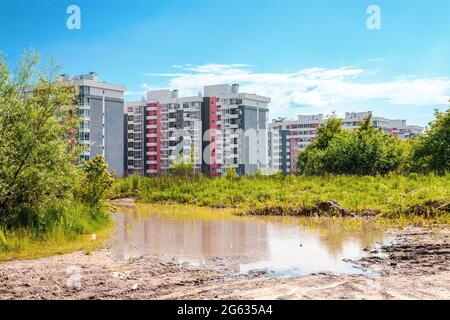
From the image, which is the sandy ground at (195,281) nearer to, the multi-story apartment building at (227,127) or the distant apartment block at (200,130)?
the distant apartment block at (200,130)

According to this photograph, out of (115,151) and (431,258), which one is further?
(115,151)

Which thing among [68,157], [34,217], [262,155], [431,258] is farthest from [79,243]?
[262,155]

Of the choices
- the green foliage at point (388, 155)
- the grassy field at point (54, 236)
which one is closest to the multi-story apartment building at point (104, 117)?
the green foliage at point (388, 155)

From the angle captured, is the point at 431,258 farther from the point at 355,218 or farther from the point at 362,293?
the point at 355,218

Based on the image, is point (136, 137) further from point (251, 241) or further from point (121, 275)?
point (121, 275)

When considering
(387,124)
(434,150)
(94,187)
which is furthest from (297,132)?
(94,187)

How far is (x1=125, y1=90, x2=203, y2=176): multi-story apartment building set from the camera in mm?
88625

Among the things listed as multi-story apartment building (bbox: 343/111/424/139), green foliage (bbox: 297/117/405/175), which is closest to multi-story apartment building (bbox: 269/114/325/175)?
multi-story apartment building (bbox: 343/111/424/139)

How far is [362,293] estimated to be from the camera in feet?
24.6

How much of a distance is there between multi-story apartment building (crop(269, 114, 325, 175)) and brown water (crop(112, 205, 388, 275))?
97.8m

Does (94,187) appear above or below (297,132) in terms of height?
below

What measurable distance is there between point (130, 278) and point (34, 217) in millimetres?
4908

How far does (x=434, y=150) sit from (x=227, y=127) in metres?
55.2

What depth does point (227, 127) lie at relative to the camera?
87062 mm
